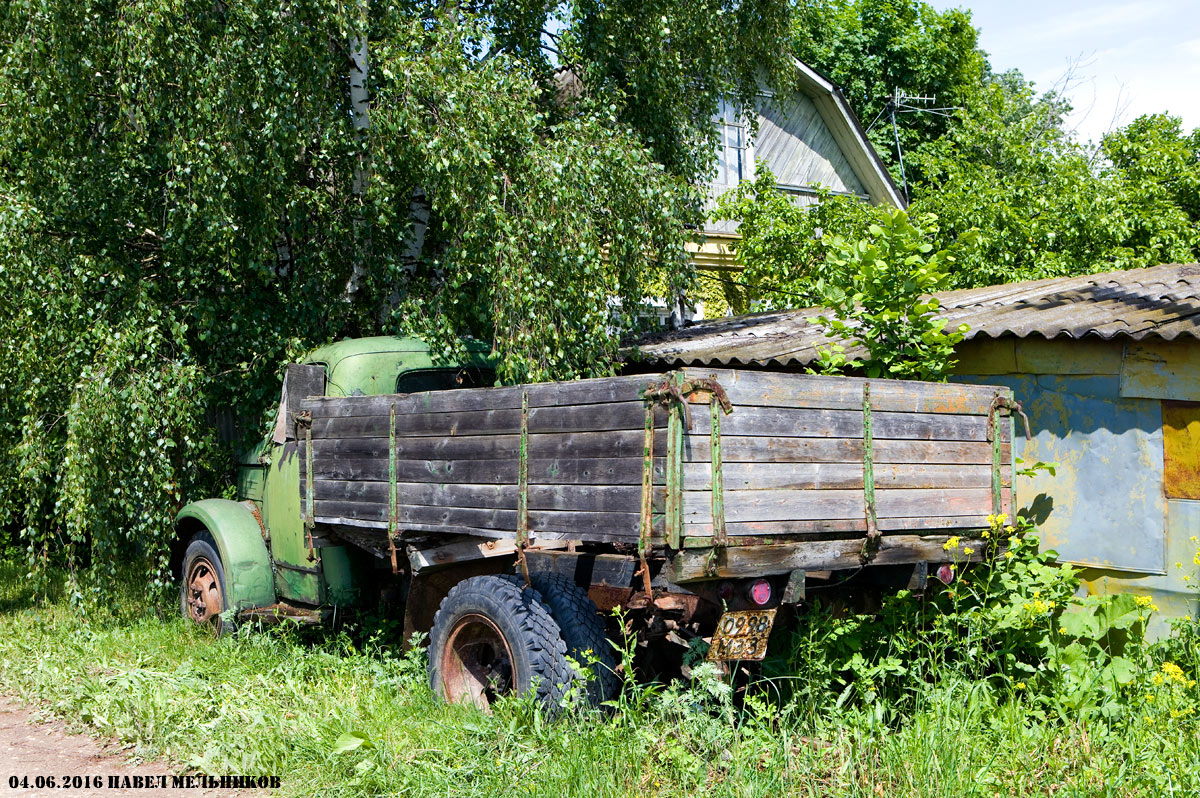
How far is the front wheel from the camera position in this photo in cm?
722

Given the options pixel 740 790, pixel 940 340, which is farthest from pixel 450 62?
pixel 740 790

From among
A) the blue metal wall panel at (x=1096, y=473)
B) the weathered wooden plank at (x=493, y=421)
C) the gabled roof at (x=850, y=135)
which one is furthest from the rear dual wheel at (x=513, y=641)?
the gabled roof at (x=850, y=135)

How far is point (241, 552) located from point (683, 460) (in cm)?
384

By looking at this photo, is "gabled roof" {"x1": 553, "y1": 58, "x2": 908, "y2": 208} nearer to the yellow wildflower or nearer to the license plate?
the yellow wildflower

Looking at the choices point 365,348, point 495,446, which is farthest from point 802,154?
point 495,446

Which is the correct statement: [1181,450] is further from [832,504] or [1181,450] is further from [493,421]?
[493,421]

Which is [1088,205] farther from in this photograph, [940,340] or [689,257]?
[940,340]

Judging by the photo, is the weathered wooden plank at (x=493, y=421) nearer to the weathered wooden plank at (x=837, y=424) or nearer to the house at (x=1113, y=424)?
the weathered wooden plank at (x=837, y=424)

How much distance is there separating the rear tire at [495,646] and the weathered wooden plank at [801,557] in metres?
0.87

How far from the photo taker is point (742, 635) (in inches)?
181

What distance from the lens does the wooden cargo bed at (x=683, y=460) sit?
173 inches

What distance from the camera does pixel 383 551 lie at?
6238 millimetres

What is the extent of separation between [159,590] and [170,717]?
90.0 inches

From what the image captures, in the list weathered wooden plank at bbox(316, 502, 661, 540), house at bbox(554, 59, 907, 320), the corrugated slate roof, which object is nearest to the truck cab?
weathered wooden plank at bbox(316, 502, 661, 540)
